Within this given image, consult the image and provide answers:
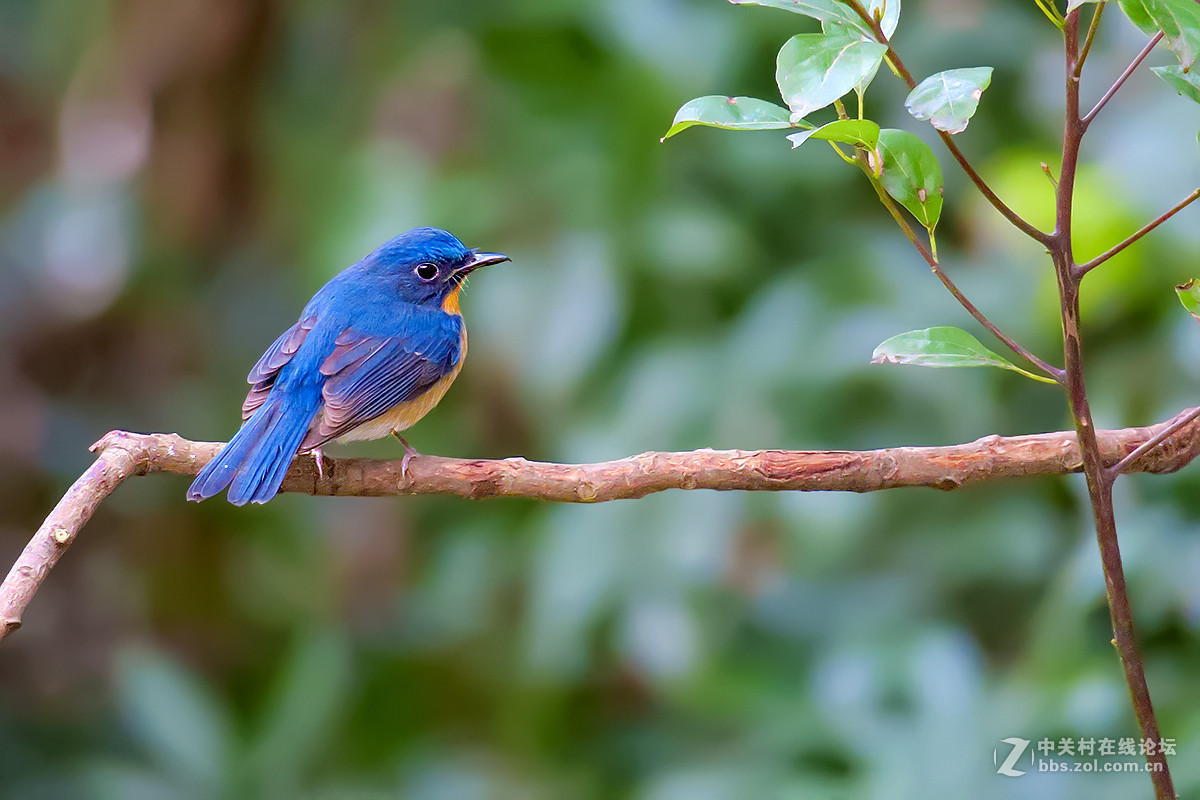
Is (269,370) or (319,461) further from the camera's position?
(269,370)

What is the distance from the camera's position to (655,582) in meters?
3.33

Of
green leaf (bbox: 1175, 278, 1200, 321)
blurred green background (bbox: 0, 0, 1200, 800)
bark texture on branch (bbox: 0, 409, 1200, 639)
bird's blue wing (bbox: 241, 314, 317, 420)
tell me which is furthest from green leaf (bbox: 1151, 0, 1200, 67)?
bird's blue wing (bbox: 241, 314, 317, 420)

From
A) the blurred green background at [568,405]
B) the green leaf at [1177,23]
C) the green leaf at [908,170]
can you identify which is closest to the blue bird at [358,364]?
the blurred green background at [568,405]

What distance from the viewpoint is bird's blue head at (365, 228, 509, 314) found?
3.05 meters

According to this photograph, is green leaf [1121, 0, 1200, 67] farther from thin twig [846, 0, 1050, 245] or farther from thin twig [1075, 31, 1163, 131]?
thin twig [846, 0, 1050, 245]

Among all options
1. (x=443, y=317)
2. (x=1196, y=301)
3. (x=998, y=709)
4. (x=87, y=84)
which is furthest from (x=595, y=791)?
(x=87, y=84)

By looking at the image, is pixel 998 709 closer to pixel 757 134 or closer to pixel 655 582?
pixel 655 582

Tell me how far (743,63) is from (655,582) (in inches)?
65.7

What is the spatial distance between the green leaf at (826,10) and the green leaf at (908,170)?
0.53 ft

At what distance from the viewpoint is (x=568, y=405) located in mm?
3562

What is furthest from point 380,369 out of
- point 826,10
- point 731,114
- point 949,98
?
point 949,98

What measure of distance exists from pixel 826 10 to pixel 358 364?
166 centimetres

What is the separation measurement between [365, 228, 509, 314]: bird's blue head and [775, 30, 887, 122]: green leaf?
5.86ft

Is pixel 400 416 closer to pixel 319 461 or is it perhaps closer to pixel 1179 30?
pixel 319 461
